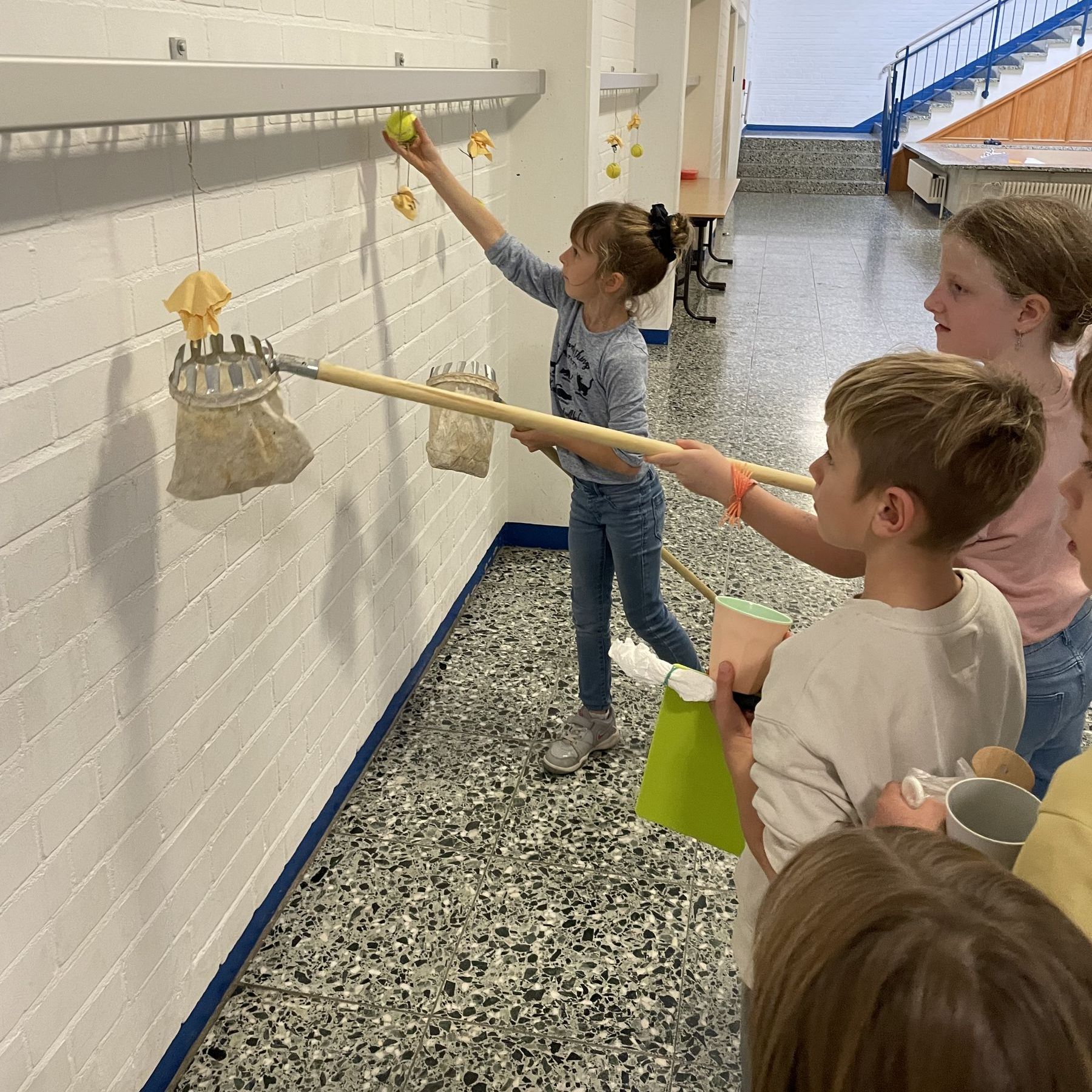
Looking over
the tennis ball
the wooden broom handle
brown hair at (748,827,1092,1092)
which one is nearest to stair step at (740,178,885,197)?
the tennis ball

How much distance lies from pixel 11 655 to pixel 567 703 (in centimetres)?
170

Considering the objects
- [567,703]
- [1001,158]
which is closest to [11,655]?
[567,703]

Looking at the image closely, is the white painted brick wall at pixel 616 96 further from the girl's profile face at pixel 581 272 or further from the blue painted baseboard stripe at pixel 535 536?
the girl's profile face at pixel 581 272

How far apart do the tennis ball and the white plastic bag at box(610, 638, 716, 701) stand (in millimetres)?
1197

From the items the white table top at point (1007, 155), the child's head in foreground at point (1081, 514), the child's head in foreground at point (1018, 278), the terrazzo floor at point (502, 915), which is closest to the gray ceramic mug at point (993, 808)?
the child's head in foreground at point (1081, 514)

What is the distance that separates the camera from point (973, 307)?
5.00ft

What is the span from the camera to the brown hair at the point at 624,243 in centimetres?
206

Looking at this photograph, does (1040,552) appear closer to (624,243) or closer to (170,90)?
(624,243)

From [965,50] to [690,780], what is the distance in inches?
668

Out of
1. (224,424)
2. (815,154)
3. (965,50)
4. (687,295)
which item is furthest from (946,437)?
(965,50)

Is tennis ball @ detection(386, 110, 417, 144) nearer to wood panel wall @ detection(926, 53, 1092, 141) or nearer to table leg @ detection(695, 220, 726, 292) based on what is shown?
table leg @ detection(695, 220, 726, 292)

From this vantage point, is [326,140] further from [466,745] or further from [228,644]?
[466,745]

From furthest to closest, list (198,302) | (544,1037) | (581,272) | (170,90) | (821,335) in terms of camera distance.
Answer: (821,335)
(581,272)
(544,1037)
(198,302)
(170,90)

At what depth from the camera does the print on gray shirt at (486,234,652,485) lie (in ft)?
7.02
